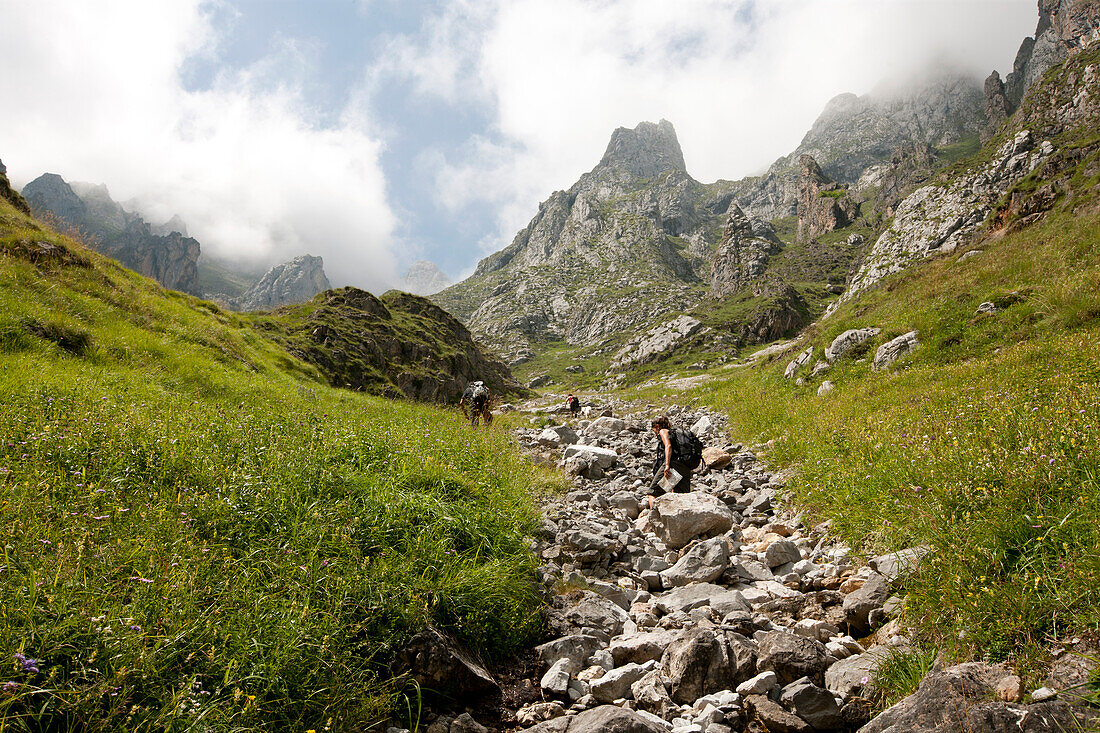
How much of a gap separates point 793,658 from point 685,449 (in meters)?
7.66

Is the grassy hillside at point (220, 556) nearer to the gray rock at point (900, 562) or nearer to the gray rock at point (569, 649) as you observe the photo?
the gray rock at point (569, 649)

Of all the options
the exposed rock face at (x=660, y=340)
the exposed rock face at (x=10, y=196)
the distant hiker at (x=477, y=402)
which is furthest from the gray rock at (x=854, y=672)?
the exposed rock face at (x=660, y=340)

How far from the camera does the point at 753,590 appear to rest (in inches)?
237

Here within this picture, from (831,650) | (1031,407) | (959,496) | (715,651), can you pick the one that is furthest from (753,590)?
(1031,407)

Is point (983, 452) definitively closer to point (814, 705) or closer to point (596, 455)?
point (814, 705)

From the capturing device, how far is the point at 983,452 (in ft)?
17.7

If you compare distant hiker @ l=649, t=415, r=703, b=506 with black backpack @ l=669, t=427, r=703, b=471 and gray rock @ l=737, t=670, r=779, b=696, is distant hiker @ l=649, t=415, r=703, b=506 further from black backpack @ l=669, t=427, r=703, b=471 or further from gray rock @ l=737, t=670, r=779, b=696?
gray rock @ l=737, t=670, r=779, b=696

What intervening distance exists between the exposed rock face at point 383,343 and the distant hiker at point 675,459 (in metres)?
27.0

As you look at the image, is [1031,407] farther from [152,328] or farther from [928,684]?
[152,328]

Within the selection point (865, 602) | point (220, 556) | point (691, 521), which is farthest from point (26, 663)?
point (691, 521)

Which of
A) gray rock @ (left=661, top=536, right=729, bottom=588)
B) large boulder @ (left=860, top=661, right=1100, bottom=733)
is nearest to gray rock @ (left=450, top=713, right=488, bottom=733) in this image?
large boulder @ (left=860, top=661, right=1100, bottom=733)

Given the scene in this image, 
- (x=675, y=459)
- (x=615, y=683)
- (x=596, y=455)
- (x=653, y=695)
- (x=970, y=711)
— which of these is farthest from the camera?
(x=596, y=455)

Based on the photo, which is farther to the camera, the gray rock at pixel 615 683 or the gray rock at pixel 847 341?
the gray rock at pixel 847 341

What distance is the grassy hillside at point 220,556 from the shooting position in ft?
9.89
